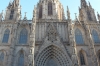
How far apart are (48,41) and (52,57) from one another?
2968mm

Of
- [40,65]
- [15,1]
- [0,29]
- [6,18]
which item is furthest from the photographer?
[15,1]

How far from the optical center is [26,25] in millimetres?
29234

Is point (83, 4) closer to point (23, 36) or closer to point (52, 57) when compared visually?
point (52, 57)

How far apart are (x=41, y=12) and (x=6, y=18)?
8.34 metres

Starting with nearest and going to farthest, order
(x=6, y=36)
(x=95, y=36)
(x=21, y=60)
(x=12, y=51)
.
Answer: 1. (x=12, y=51)
2. (x=21, y=60)
3. (x=6, y=36)
4. (x=95, y=36)

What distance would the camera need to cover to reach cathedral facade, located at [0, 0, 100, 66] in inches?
969

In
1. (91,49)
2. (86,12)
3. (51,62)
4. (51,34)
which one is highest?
(86,12)

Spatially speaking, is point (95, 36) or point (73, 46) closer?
point (73, 46)

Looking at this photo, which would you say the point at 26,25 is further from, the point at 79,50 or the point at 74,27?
the point at 79,50

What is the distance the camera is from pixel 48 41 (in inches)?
1033

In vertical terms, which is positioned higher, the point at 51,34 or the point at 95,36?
the point at 51,34

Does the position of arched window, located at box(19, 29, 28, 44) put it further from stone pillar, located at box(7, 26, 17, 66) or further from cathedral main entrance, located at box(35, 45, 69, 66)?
cathedral main entrance, located at box(35, 45, 69, 66)

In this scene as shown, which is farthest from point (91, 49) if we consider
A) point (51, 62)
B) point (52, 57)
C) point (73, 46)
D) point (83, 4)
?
point (83, 4)

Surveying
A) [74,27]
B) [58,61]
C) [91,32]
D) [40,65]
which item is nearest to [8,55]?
[40,65]
